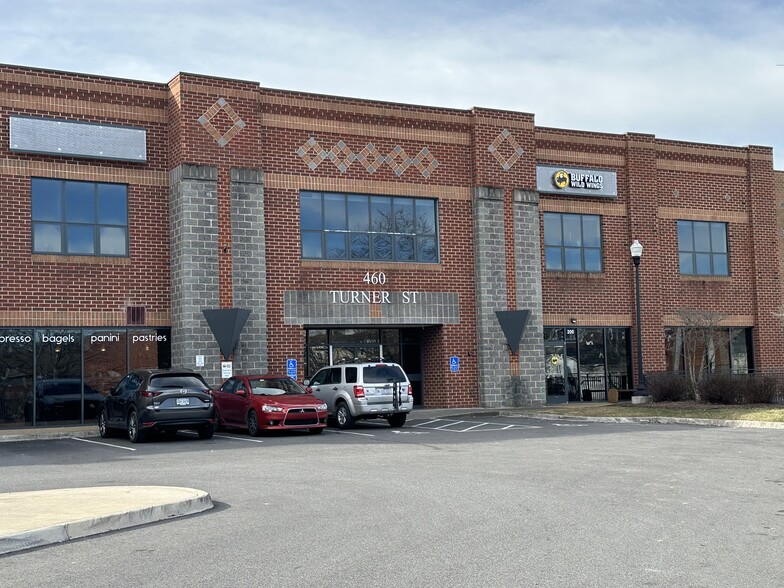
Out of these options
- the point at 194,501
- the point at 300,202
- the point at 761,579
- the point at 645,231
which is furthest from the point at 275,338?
the point at 761,579

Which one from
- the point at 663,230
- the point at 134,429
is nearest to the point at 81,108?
the point at 134,429

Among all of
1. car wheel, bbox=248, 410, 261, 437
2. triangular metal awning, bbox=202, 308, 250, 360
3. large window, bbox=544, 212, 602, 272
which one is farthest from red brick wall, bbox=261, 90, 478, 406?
car wheel, bbox=248, 410, 261, 437

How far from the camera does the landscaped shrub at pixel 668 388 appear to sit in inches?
1163

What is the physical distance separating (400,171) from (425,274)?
3336 mm

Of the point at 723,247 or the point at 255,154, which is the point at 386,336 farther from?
the point at 723,247

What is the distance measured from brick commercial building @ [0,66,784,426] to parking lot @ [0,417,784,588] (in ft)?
26.9

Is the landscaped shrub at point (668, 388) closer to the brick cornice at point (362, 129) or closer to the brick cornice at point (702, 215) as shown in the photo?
the brick cornice at point (702, 215)

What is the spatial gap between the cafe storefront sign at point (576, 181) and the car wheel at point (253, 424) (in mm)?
15172

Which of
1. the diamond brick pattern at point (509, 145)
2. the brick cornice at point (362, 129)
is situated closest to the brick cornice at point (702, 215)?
the diamond brick pattern at point (509, 145)

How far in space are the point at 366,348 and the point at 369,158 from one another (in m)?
6.05

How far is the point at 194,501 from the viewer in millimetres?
11406

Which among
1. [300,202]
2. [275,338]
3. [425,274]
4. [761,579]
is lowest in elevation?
[761,579]

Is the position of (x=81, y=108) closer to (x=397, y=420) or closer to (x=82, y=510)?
(x=397, y=420)

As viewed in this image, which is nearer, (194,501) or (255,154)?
(194,501)
